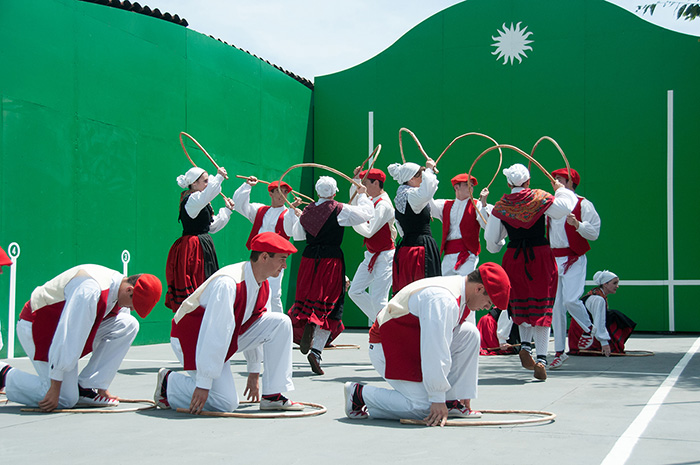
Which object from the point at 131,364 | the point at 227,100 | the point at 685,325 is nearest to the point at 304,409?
the point at 131,364

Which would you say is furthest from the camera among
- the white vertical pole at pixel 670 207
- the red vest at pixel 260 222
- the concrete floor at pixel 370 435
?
the white vertical pole at pixel 670 207

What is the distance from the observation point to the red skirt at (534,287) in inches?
202

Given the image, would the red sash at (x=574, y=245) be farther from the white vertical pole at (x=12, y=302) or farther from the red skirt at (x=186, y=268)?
the white vertical pole at (x=12, y=302)

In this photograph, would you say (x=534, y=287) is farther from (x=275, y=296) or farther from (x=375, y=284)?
(x=275, y=296)

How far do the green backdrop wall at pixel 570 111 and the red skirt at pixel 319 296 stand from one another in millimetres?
4485

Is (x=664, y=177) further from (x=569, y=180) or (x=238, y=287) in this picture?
(x=238, y=287)

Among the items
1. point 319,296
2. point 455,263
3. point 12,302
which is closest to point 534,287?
point 319,296

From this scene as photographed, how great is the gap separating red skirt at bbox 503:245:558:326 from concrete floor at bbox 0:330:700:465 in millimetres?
621

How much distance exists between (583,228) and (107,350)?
369cm

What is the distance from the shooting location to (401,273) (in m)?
5.59

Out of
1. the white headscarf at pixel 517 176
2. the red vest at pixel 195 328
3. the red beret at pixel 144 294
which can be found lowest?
the red vest at pixel 195 328

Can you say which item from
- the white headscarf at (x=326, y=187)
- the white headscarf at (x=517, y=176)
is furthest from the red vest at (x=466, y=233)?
the white headscarf at (x=326, y=187)

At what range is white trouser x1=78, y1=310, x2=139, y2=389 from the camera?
12.4 ft

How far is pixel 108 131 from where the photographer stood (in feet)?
24.1
